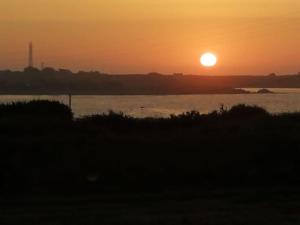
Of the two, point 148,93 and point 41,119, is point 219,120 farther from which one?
point 148,93

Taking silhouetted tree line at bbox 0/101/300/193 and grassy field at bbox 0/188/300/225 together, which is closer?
grassy field at bbox 0/188/300/225

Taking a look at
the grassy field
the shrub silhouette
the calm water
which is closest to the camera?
the grassy field

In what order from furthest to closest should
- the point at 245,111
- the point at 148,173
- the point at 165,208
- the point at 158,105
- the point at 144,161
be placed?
the point at 158,105 < the point at 245,111 < the point at 144,161 < the point at 148,173 < the point at 165,208

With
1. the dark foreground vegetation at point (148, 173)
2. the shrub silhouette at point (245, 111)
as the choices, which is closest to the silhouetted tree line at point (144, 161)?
the dark foreground vegetation at point (148, 173)

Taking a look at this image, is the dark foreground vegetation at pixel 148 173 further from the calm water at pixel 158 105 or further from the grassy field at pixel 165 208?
the calm water at pixel 158 105

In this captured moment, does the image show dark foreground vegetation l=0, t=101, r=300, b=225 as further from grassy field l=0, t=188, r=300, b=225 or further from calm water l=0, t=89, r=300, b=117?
calm water l=0, t=89, r=300, b=117

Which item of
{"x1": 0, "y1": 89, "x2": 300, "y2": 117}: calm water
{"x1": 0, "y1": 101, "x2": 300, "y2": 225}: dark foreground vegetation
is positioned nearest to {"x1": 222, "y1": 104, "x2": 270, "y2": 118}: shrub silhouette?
{"x1": 0, "y1": 89, "x2": 300, "y2": 117}: calm water

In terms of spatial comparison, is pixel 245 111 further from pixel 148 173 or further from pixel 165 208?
pixel 165 208

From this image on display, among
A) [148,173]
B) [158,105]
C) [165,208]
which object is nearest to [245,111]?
[148,173]

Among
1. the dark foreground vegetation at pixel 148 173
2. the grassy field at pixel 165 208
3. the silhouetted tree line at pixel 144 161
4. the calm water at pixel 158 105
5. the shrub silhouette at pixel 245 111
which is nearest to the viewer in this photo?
the grassy field at pixel 165 208

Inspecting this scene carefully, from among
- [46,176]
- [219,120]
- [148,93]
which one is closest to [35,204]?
[46,176]

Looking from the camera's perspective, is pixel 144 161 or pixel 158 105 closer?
pixel 144 161

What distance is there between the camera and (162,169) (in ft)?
61.1

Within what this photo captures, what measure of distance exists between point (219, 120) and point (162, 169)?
41.9 ft
